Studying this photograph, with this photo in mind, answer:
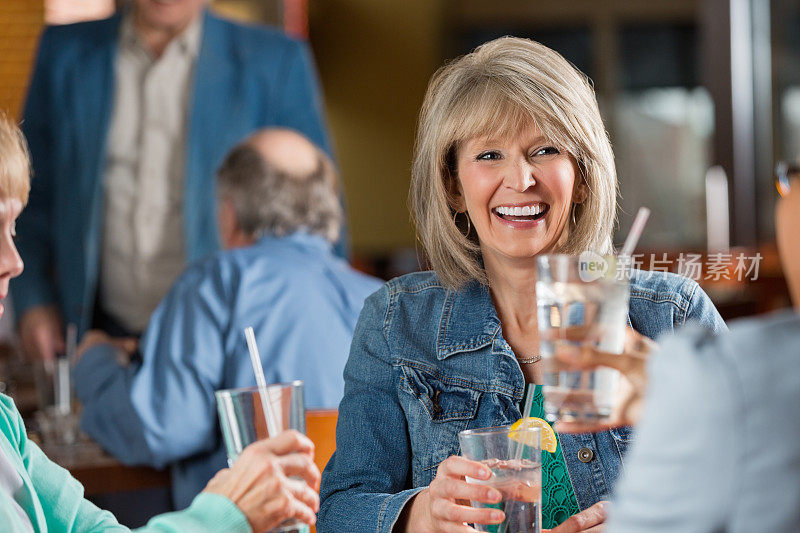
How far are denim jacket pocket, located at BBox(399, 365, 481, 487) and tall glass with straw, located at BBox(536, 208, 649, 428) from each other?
0.51 meters

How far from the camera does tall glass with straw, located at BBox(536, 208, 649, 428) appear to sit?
109cm

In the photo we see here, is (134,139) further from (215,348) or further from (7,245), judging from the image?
(7,245)

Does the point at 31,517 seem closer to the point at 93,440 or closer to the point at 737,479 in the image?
the point at 737,479

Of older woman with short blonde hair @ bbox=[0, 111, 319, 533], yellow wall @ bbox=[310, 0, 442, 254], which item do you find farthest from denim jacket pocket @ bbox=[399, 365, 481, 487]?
yellow wall @ bbox=[310, 0, 442, 254]

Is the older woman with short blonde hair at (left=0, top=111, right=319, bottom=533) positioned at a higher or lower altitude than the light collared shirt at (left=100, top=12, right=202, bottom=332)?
lower

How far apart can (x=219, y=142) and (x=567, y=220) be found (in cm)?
189

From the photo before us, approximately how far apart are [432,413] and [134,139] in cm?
207

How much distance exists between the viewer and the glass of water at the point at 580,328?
109cm

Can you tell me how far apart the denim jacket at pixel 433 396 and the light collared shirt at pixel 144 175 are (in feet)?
5.71

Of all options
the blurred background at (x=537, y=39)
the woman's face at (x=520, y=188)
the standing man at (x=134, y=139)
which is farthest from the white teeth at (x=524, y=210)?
the blurred background at (x=537, y=39)

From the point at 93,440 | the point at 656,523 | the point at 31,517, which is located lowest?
the point at 93,440

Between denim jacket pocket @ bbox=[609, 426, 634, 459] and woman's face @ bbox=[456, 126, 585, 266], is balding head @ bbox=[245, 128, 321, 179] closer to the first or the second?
woman's face @ bbox=[456, 126, 585, 266]

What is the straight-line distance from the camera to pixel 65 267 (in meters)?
3.42

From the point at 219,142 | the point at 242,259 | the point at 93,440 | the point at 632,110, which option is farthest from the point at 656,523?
the point at 632,110
